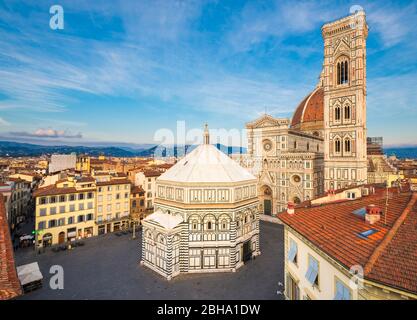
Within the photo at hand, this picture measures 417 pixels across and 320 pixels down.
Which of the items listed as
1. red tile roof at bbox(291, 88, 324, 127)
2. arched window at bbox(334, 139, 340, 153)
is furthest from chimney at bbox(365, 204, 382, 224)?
red tile roof at bbox(291, 88, 324, 127)

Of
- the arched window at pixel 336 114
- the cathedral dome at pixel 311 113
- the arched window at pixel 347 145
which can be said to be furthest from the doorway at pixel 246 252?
the cathedral dome at pixel 311 113

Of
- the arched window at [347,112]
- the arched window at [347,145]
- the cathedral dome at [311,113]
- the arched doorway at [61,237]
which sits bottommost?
the arched doorway at [61,237]

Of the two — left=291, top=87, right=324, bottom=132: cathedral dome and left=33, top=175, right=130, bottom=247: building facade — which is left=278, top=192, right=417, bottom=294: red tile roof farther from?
left=291, top=87, right=324, bottom=132: cathedral dome

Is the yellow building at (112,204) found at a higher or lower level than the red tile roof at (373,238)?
lower

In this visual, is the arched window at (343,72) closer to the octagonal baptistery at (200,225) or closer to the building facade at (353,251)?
the octagonal baptistery at (200,225)
